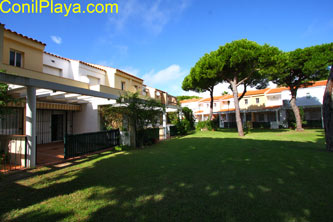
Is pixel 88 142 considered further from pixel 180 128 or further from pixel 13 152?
pixel 180 128

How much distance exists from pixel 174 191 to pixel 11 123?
12.4 metres

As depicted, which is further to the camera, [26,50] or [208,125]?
[208,125]

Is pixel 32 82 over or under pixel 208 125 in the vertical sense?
over

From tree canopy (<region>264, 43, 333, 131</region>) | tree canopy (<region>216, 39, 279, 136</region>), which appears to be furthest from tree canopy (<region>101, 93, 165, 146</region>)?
tree canopy (<region>264, 43, 333, 131</region>)

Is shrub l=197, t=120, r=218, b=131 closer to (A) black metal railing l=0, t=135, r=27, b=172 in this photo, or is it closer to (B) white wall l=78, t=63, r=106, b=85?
(B) white wall l=78, t=63, r=106, b=85

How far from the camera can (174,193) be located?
427 cm

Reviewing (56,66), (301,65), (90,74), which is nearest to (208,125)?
(301,65)

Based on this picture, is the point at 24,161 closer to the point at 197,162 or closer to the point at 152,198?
the point at 152,198

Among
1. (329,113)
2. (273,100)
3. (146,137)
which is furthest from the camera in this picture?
(273,100)

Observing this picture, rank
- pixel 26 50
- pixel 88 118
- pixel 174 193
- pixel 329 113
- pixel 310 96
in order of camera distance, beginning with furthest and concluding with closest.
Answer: pixel 310 96 < pixel 88 118 < pixel 26 50 < pixel 329 113 < pixel 174 193

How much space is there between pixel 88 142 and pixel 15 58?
8.76 metres

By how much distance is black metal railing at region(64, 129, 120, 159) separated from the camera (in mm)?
8414

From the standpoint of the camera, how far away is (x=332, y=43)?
65.0ft

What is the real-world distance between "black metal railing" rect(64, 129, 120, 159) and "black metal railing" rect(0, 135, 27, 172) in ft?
5.32
